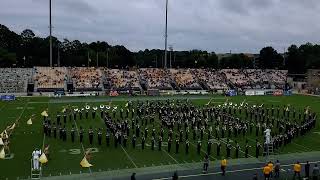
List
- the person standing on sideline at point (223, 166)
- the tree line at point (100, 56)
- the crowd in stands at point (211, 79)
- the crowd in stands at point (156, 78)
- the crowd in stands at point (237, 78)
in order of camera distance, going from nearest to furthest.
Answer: the person standing on sideline at point (223, 166) → the crowd in stands at point (156, 78) → the crowd in stands at point (211, 79) → the crowd in stands at point (237, 78) → the tree line at point (100, 56)

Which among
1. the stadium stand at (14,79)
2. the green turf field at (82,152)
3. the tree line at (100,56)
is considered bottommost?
the green turf field at (82,152)

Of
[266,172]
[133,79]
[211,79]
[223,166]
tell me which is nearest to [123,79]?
[133,79]

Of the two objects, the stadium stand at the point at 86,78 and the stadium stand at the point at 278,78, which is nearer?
the stadium stand at the point at 86,78

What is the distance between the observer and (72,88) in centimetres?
5625

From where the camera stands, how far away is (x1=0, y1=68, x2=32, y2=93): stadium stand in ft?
Result: 177

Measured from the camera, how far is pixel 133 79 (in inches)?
2415

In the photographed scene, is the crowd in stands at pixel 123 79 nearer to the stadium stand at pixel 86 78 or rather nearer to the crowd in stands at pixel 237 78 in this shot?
the stadium stand at pixel 86 78

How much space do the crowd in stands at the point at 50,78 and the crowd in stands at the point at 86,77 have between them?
4.92ft

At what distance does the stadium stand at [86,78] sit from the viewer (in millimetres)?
56562

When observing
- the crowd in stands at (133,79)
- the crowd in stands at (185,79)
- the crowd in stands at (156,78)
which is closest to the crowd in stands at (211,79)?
the crowd in stands at (133,79)

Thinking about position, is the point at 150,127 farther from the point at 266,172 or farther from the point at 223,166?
the point at 266,172

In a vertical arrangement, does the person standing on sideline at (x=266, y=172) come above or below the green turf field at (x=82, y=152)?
above

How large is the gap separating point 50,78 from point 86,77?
5076 millimetres

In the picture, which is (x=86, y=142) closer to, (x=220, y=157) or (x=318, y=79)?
(x=220, y=157)
